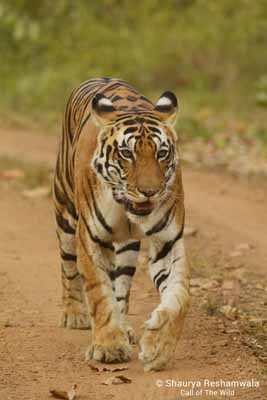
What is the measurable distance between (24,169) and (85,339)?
5.06 meters

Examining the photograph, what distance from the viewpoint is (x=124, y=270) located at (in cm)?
664

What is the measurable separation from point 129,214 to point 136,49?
12.0 metres

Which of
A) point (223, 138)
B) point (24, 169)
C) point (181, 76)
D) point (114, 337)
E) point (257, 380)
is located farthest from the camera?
point (181, 76)

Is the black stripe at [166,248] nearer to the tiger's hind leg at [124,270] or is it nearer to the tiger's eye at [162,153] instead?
the tiger's eye at [162,153]

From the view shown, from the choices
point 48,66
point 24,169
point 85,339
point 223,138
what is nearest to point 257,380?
point 85,339

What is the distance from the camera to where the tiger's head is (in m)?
5.67

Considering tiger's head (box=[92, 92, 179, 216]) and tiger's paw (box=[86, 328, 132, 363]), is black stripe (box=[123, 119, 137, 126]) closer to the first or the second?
tiger's head (box=[92, 92, 179, 216])

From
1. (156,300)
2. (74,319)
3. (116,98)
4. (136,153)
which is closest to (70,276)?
(74,319)

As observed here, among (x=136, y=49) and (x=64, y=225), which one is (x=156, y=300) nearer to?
(x=64, y=225)

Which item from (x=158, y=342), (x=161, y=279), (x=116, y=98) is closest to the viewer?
(x=158, y=342)

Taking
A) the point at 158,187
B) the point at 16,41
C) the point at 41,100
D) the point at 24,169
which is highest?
the point at 16,41

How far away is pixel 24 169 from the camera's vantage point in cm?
1131

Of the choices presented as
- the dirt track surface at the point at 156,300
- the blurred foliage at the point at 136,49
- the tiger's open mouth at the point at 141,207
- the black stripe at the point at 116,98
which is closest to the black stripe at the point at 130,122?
the tiger's open mouth at the point at 141,207

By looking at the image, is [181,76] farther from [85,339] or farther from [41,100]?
[85,339]
